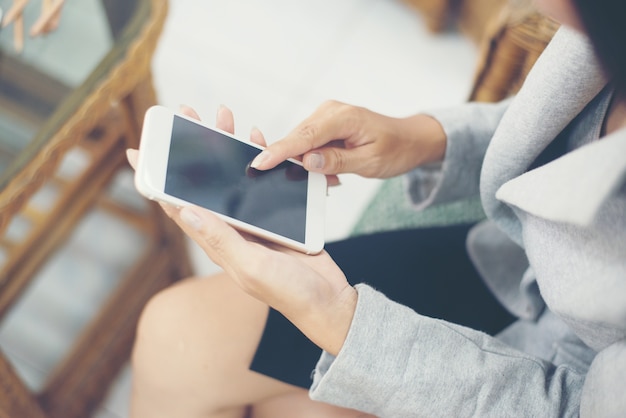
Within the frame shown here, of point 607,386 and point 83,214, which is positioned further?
point 83,214

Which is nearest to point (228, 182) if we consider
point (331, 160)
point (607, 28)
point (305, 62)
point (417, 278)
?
point (331, 160)

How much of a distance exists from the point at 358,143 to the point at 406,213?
17cm

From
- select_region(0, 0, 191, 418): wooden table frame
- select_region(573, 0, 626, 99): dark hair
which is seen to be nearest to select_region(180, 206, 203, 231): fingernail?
select_region(0, 0, 191, 418): wooden table frame

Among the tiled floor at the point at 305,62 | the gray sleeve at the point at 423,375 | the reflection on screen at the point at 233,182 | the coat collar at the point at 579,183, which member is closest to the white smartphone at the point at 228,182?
the reflection on screen at the point at 233,182

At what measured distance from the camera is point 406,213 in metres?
0.77

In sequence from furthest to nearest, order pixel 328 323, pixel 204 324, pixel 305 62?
pixel 305 62 → pixel 204 324 → pixel 328 323

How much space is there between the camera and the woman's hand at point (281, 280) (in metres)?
0.48

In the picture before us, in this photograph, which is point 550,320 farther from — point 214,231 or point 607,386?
point 214,231

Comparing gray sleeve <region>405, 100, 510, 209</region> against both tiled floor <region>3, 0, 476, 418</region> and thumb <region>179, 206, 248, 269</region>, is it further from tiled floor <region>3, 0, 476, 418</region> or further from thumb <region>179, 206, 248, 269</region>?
tiled floor <region>3, 0, 476, 418</region>

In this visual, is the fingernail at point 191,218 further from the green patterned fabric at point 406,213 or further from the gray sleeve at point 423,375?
the green patterned fabric at point 406,213

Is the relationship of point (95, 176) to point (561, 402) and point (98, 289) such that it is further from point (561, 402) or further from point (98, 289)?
A: point (561, 402)

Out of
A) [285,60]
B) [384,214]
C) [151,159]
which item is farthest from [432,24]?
[151,159]

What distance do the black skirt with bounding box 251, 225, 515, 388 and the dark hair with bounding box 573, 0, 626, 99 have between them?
0.95 feet

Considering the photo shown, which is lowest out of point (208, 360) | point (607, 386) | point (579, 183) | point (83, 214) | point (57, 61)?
point (83, 214)
